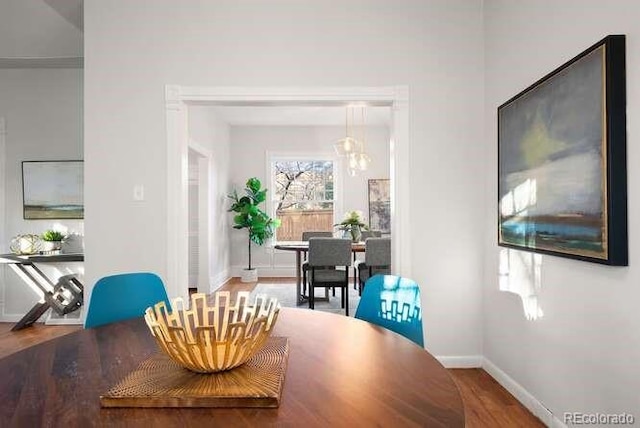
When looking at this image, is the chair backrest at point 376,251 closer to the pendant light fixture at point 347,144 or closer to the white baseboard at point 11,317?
the pendant light fixture at point 347,144

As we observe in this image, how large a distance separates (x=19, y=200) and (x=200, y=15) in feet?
10.1

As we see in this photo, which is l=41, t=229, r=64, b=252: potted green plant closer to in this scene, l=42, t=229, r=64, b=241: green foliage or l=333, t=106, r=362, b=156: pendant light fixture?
l=42, t=229, r=64, b=241: green foliage

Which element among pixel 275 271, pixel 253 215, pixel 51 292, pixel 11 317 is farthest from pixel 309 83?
pixel 275 271

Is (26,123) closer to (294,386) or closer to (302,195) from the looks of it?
(302,195)

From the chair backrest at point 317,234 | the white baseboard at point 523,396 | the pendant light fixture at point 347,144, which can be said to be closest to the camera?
the white baseboard at point 523,396

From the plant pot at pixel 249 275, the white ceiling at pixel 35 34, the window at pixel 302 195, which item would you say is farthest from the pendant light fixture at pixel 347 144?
the white ceiling at pixel 35 34

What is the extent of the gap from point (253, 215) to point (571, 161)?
533cm

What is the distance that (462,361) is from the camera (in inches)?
121

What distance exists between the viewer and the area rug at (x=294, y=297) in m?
4.95

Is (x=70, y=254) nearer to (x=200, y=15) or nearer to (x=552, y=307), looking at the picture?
(x=200, y=15)

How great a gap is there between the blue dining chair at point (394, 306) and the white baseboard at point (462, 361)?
1.44 meters

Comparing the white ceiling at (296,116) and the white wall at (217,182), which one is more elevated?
the white ceiling at (296,116)

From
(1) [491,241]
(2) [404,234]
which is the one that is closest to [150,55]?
(2) [404,234]

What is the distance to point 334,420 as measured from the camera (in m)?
0.86
